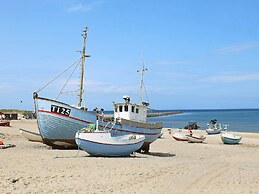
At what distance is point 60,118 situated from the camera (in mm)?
20625

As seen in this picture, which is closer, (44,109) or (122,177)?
(122,177)

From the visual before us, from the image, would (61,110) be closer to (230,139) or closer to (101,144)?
(101,144)

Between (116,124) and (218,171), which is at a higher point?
(116,124)

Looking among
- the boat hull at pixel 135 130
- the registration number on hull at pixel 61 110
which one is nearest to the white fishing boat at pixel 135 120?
the boat hull at pixel 135 130

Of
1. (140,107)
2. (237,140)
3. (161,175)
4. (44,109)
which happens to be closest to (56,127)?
(44,109)

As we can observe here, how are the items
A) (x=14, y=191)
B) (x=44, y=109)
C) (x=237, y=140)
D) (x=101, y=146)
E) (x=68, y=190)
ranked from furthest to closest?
(x=237, y=140) < (x=44, y=109) < (x=101, y=146) < (x=68, y=190) < (x=14, y=191)

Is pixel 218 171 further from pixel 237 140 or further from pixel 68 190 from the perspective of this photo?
pixel 237 140

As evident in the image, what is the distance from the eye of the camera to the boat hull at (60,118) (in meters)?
20.6

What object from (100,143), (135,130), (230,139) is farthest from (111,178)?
(230,139)

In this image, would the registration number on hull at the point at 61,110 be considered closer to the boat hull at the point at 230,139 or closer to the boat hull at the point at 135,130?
the boat hull at the point at 135,130

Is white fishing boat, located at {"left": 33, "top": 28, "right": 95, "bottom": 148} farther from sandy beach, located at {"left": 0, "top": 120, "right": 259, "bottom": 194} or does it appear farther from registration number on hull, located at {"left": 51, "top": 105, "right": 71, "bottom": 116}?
sandy beach, located at {"left": 0, "top": 120, "right": 259, "bottom": 194}

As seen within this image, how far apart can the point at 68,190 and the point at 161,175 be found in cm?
435

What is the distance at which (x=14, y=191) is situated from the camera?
921 cm

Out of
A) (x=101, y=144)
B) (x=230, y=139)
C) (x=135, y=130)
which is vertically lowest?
(x=230, y=139)
